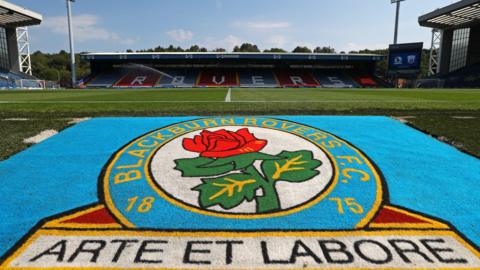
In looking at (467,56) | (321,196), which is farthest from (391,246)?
(467,56)

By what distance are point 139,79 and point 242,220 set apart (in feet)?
166

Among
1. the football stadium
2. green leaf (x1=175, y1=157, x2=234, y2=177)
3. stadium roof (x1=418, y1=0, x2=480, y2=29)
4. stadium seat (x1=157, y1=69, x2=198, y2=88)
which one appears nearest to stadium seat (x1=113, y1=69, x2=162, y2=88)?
stadium seat (x1=157, y1=69, x2=198, y2=88)

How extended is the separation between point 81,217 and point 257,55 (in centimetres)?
4731

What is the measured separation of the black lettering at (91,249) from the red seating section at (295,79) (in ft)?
150

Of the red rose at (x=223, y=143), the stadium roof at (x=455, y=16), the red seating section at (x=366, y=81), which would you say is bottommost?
the red rose at (x=223, y=143)

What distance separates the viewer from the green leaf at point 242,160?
12.0 feet

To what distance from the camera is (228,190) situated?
10.3 ft

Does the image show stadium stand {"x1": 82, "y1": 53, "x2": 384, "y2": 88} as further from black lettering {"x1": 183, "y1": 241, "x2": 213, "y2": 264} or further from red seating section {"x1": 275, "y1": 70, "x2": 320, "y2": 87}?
black lettering {"x1": 183, "y1": 241, "x2": 213, "y2": 264}

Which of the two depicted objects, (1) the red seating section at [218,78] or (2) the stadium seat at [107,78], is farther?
(1) the red seating section at [218,78]

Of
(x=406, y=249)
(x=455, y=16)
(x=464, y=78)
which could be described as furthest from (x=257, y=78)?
(x=406, y=249)

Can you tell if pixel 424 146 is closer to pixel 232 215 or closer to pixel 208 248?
pixel 232 215

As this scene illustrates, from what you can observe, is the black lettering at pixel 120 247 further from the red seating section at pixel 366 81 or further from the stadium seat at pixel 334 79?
the red seating section at pixel 366 81

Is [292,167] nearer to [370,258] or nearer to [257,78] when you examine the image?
[370,258]

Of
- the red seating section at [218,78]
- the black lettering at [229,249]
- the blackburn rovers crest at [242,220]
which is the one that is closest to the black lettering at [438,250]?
the blackburn rovers crest at [242,220]
